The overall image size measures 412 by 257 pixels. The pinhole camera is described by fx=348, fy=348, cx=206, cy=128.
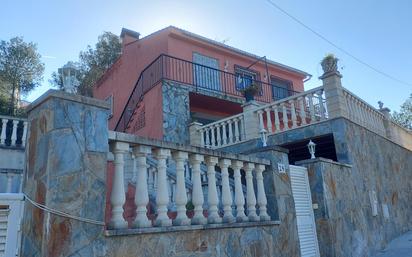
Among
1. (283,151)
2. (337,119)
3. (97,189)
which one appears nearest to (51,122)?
(97,189)

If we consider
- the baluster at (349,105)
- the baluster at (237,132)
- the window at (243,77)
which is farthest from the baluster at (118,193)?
the window at (243,77)

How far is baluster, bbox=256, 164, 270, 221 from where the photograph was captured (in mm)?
4738

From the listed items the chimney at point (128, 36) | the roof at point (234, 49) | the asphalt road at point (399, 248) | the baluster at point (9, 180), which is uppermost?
the chimney at point (128, 36)

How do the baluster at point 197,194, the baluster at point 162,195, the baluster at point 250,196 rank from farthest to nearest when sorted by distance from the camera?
1. the baluster at point 250,196
2. the baluster at point 197,194
3. the baluster at point 162,195

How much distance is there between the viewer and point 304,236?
5.62 meters

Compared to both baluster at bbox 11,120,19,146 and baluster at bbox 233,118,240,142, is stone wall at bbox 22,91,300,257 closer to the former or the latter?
baluster at bbox 233,118,240,142

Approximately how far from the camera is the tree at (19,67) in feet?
50.2

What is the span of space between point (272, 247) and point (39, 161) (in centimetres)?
313

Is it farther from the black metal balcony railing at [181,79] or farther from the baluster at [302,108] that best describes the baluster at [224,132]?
the black metal balcony railing at [181,79]

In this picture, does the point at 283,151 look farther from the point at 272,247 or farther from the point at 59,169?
the point at 59,169

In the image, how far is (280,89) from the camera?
1678cm

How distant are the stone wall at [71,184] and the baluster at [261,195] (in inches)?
67.0

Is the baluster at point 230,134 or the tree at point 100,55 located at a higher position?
the tree at point 100,55

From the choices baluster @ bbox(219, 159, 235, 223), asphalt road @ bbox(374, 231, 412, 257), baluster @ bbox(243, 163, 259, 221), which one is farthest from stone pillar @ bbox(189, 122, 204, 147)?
baluster @ bbox(219, 159, 235, 223)
